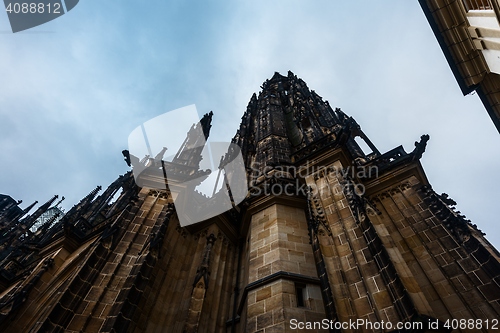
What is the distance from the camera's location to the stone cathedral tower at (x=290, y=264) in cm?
639

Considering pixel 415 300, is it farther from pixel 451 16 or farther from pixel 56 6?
pixel 56 6

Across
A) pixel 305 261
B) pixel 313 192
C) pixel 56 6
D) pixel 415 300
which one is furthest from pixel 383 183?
pixel 56 6

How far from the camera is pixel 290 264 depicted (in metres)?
8.38

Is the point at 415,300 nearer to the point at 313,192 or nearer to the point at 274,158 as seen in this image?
the point at 313,192

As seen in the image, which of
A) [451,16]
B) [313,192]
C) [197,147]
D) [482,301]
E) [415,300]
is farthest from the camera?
[197,147]

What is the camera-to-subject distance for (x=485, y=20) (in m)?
6.77

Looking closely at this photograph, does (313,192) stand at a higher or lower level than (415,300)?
higher

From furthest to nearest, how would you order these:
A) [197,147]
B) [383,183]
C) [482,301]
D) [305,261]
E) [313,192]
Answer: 1. [197,147]
2. [383,183]
3. [313,192]
4. [305,261]
5. [482,301]

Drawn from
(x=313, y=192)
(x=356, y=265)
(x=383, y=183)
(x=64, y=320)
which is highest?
(x=383, y=183)

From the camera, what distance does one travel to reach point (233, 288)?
997 centimetres

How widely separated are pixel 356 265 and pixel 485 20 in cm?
608

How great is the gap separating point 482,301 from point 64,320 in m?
8.86

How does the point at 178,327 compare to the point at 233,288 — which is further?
the point at 233,288

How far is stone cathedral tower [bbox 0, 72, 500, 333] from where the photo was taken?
21.0 feet
